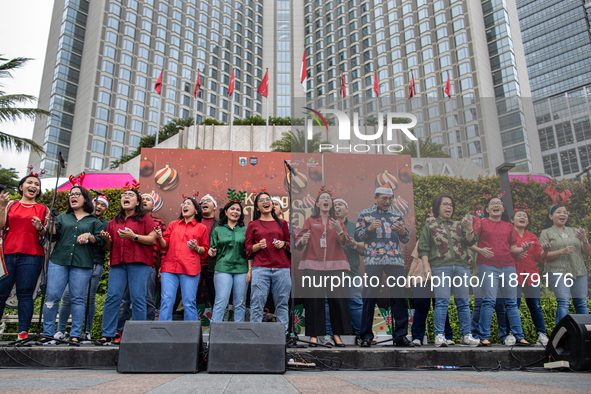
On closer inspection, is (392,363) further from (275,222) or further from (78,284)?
(78,284)

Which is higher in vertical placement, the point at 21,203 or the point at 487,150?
the point at 487,150

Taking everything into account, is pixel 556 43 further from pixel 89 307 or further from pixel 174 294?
pixel 89 307

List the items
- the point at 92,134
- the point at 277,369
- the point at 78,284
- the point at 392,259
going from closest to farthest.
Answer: the point at 277,369
the point at 78,284
the point at 392,259
the point at 92,134

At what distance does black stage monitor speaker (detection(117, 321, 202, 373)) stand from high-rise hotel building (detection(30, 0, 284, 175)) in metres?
40.7

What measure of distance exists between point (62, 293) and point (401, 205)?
3666 mm

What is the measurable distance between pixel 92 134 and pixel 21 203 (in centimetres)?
4082

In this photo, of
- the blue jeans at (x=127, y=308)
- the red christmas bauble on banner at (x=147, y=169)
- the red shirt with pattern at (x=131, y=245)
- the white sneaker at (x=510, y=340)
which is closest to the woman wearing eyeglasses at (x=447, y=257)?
the white sneaker at (x=510, y=340)

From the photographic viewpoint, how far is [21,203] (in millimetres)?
4211

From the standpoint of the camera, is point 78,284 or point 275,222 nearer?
point 78,284

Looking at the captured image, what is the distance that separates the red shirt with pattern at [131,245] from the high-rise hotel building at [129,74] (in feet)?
128

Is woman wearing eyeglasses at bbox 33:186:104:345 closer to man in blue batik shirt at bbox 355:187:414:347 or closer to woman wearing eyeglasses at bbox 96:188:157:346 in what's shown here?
woman wearing eyeglasses at bbox 96:188:157:346

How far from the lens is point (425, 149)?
4516 millimetres

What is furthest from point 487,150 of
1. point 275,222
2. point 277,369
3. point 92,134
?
point 92,134

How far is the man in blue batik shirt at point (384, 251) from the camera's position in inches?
170
